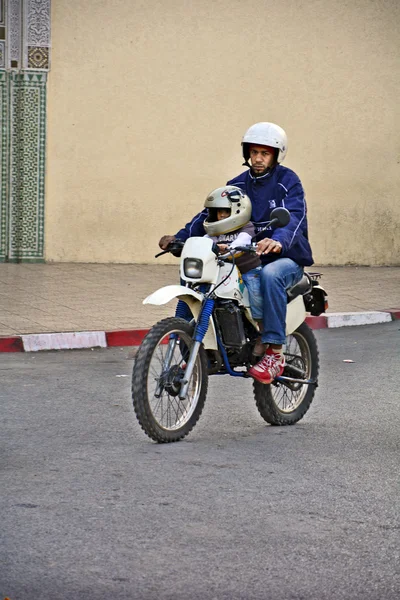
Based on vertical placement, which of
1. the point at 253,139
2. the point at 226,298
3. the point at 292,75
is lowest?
the point at 226,298

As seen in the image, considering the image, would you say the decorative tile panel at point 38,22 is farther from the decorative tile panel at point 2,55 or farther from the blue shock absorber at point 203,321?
the blue shock absorber at point 203,321

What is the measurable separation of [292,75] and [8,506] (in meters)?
12.0

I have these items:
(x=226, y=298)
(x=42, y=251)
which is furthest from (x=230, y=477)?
(x=42, y=251)

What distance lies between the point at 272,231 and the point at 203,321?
2.58ft

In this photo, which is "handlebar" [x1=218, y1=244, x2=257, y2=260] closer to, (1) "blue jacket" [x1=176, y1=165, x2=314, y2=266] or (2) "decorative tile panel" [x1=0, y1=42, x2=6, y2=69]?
(1) "blue jacket" [x1=176, y1=165, x2=314, y2=266]

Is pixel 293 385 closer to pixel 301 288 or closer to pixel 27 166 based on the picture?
pixel 301 288

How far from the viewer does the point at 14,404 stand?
729 centimetres

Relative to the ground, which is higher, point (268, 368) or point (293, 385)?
point (268, 368)

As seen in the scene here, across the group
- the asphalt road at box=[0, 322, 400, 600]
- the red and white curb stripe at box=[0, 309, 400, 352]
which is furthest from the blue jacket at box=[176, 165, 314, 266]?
the red and white curb stripe at box=[0, 309, 400, 352]

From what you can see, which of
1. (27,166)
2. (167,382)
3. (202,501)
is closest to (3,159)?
(27,166)

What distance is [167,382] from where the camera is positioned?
6.07m

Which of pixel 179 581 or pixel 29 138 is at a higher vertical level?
pixel 29 138

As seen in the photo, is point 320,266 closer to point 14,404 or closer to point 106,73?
point 106,73

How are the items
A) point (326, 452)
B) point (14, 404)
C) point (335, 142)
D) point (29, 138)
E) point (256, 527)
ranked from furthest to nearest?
point (335, 142), point (29, 138), point (14, 404), point (326, 452), point (256, 527)
